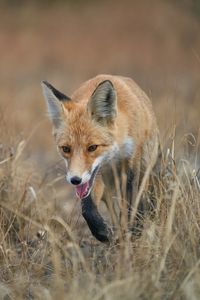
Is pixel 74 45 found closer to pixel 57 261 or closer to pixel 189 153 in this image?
pixel 189 153

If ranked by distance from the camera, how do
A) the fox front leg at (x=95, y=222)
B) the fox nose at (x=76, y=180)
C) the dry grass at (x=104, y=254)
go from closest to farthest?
the dry grass at (x=104, y=254)
the fox nose at (x=76, y=180)
the fox front leg at (x=95, y=222)

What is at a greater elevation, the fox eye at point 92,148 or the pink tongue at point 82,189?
the fox eye at point 92,148

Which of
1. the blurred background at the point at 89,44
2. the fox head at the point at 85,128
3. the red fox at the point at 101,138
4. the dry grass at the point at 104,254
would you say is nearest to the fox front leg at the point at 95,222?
the red fox at the point at 101,138

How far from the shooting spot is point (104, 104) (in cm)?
696

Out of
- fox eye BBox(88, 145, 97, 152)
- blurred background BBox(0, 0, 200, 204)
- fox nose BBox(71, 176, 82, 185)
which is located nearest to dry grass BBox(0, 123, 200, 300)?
fox nose BBox(71, 176, 82, 185)

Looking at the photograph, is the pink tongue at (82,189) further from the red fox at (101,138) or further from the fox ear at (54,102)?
the fox ear at (54,102)

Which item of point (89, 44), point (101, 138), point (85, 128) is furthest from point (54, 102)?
point (89, 44)

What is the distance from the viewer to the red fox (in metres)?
6.79

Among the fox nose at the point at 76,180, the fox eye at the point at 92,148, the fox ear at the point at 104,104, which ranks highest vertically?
the fox ear at the point at 104,104

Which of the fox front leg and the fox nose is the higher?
the fox nose

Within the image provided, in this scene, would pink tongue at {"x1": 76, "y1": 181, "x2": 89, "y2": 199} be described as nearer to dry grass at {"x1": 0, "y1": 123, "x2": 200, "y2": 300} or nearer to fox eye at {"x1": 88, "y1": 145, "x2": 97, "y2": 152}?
fox eye at {"x1": 88, "y1": 145, "x2": 97, "y2": 152}

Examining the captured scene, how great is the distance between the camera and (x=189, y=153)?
745 cm

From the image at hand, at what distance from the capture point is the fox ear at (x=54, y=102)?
23.0 feet

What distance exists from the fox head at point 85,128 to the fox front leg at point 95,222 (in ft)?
0.68
